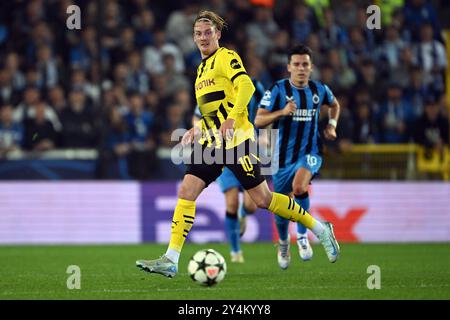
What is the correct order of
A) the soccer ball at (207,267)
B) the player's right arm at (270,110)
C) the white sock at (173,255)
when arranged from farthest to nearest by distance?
1. the player's right arm at (270,110)
2. the white sock at (173,255)
3. the soccer ball at (207,267)

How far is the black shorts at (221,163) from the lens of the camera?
329 inches

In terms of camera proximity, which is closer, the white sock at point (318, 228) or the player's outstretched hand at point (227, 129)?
the player's outstretched hand at point (227, 129)

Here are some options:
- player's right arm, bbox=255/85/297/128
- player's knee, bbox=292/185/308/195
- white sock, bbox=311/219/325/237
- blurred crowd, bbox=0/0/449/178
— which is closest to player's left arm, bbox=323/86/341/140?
→ player's right arm, bbox=255/85/297/128

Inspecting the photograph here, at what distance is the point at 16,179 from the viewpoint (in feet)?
50.4

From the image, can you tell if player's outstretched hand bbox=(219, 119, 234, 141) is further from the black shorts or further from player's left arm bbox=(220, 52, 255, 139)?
the black shorts

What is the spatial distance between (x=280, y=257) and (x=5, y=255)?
4.36 m

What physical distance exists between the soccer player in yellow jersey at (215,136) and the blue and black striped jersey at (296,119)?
5.58ft

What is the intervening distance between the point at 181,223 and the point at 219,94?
118cm

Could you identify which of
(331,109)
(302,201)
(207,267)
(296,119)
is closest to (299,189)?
(302,201)

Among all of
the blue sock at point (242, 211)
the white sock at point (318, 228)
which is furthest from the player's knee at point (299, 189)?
the blue sock at point (242, 211)

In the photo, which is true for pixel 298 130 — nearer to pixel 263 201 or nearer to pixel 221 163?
pixel 263 201

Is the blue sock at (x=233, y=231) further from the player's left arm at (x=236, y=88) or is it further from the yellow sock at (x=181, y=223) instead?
the player's left arm at (x=236, y=88)

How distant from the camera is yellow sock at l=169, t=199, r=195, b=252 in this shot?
8.35 metres
